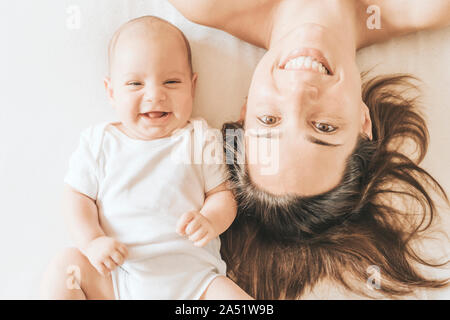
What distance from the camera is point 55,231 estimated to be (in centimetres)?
103

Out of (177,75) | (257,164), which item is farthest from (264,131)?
(177,75)

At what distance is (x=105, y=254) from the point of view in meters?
0.90

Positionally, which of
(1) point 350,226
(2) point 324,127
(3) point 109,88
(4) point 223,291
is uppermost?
(3) point 109,88

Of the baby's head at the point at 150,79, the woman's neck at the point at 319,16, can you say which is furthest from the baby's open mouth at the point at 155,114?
the woman's neck at the point at 319,16

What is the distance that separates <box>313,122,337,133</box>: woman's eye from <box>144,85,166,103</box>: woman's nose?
13.7 inches

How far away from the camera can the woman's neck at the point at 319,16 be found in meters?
1.02

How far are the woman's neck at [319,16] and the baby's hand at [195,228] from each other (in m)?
0.47

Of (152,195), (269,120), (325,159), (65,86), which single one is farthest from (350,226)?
(65,86)

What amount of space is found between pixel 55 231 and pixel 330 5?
0.86 metres

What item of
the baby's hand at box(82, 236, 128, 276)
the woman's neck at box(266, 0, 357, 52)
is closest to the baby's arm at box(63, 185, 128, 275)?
the baby's hand at box(82, 236, 128, 276)

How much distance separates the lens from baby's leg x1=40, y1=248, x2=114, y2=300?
899 millimetres

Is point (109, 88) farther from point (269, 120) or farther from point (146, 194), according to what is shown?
point (269, 120)

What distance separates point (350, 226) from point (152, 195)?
0.48m

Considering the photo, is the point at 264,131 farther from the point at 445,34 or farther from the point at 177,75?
the point at 445,34
